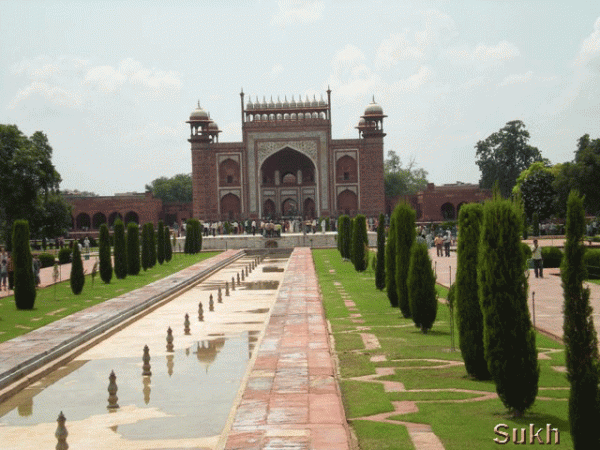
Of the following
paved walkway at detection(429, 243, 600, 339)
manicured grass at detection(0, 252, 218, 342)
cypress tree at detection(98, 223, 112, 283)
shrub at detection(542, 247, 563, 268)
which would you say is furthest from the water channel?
shrub at detection(542, 247, 563, 268)

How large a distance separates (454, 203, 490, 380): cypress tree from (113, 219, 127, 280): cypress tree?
1277 centimetres

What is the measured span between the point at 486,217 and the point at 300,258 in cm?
1802

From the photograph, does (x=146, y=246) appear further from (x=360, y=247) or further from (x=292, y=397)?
(x=292, y=397)

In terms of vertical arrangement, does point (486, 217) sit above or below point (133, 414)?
above

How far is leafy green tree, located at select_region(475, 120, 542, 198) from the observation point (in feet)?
160

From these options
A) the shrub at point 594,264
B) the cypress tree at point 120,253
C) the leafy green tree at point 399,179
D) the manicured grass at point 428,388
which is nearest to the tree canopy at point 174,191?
the leafy green tree at point 399,179

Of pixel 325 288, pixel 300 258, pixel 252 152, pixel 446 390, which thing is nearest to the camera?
pixel 446 390

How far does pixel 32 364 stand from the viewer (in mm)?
7980

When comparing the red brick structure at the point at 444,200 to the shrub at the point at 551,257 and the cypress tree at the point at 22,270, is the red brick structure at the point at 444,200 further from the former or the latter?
the cypress tree at the point at 22,270

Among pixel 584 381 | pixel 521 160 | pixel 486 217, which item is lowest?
pixel 584 381

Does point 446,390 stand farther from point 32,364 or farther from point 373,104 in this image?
point 373,104

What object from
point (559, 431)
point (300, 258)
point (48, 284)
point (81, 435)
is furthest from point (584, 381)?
point (300, 258)

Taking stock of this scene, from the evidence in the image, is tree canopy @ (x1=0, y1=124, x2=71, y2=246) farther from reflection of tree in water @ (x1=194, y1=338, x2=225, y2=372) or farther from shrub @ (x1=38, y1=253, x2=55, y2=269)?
reflection of tree in water @ (x1=194, y1=338, x2=225, y2=372)

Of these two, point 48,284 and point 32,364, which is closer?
point 32,364
